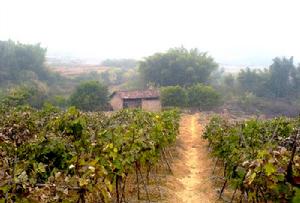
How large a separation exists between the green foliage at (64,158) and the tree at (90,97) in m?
32.0

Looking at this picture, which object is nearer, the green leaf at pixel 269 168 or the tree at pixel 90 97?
the green leaf at pixel 269 168

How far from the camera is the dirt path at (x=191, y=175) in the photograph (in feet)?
41.0

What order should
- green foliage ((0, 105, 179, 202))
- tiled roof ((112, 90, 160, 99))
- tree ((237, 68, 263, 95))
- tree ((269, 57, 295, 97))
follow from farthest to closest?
tree ((237, 68, 263, 95))
tree ((269, 57, 295, 97))
tiled roof ((112, 90, 160, 99))
green foliage ((0, 105, 179, 202))

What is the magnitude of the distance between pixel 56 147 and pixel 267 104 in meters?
48.2

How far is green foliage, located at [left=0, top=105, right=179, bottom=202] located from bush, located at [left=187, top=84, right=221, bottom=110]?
35.3 metres

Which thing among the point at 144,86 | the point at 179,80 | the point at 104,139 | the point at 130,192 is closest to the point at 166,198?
the point at 130,192

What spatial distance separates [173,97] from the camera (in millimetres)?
47375

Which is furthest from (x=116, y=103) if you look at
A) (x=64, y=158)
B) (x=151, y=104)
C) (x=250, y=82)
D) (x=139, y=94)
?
(x=64, y=158)

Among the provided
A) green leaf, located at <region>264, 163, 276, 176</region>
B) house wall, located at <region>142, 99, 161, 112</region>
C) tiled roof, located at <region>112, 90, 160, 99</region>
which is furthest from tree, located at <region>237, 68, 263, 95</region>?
green leaf, located at <region>264, 163, 276, 176</region>

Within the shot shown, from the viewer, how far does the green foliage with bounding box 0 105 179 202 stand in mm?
4766

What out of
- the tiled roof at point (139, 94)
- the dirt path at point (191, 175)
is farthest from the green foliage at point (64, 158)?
the tiled roof at point (139, 94)

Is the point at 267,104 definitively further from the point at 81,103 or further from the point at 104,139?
the point at 104,139

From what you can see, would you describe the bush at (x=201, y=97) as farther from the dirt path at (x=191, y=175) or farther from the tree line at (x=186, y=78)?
the dirt path at (x=191, y=175)

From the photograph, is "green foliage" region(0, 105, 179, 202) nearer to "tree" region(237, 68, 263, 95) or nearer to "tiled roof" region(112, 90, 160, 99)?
"tiled roof" region(112, 90, 160, 99)
